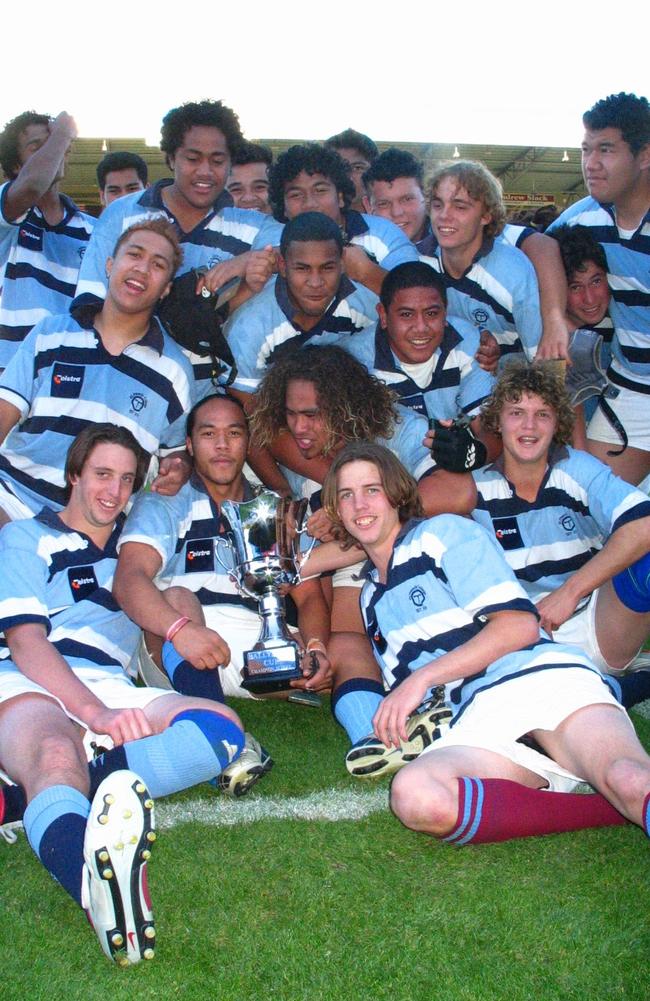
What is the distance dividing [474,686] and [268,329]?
78.7 inches

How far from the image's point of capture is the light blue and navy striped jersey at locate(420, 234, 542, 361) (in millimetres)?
4168

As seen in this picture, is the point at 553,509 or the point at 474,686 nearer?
the point at 474,686

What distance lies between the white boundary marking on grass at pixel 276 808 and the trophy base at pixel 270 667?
0.40 metres

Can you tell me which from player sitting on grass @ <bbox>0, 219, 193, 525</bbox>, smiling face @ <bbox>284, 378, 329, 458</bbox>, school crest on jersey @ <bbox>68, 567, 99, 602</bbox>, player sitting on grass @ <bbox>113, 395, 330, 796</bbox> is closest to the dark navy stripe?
player sitting on grass @ <bbox>0, 219, 193, 525</bbox>

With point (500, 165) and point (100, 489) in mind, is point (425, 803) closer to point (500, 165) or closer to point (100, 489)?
point (100, 489)

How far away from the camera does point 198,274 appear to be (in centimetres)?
398

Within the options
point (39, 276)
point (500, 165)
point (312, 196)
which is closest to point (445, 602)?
point (312, 196)

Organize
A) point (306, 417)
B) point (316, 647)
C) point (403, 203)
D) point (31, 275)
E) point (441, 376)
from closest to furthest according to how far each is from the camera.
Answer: point (316, 647)
point (306, 417)
point (441, 376)
point (31, 275)
point (403, 203)

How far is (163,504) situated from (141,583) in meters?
0.46

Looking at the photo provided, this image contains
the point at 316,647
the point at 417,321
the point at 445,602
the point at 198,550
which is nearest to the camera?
the point at 445,602

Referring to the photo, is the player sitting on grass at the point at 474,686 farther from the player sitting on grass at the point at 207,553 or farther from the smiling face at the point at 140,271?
the smiling face at the point at 140,271

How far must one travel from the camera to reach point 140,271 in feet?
12.2

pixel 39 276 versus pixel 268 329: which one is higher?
pixel 39 276

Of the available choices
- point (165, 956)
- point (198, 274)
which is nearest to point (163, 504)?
point (198, 274)
